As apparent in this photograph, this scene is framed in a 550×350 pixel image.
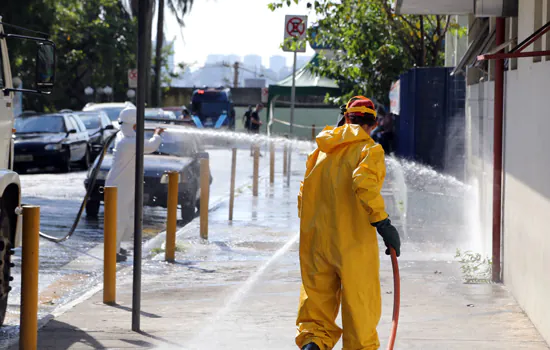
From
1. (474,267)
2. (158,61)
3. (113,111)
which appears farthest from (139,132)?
(158,61)

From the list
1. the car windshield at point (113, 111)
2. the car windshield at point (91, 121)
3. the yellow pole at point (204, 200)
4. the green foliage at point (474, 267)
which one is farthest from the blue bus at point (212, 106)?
the green foliage at point (474, 267)

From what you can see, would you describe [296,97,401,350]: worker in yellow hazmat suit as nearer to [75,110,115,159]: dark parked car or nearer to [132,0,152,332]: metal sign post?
[132,0,152,332]: metal sign post

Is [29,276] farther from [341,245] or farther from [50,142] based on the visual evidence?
A: [50,142]

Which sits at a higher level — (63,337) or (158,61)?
(158,61)

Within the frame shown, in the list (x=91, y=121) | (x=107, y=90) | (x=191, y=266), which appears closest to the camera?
(x=191, y=266)

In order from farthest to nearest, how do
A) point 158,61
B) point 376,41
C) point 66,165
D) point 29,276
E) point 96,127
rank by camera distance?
point 158,61 < point 96,127 < point 66,165 < point 376,41 < point 29,276

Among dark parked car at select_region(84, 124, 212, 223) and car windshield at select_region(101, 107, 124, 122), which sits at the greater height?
car windshield at select_region(101, 107, 124, 122)

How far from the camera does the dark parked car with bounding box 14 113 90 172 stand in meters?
22.9

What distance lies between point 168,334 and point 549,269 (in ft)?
8.50

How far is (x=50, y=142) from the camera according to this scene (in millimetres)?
23141

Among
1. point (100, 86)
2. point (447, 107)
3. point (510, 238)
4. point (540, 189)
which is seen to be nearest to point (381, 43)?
point (447, 107)

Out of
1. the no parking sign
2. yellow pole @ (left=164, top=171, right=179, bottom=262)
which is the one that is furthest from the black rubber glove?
the no parking sign

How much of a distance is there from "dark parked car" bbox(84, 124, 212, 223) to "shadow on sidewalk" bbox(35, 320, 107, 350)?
22.1 feet

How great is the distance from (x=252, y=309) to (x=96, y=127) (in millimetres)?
19793
